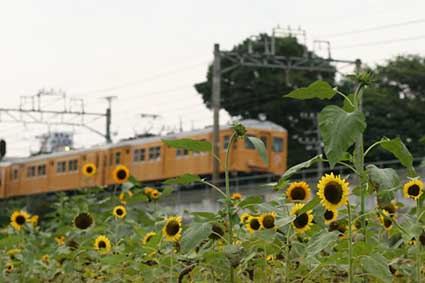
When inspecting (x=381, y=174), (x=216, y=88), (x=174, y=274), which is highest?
(x=216, y=88)

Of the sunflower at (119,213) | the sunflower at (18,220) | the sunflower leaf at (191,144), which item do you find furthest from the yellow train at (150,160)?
the sunflower leaf at (191,144)

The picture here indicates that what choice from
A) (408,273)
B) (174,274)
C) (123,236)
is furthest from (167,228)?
(123,236)

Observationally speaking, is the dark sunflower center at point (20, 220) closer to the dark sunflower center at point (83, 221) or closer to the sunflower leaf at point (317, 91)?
the dark sunflower center at point (83, 221)

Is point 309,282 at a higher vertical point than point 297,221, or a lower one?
lower

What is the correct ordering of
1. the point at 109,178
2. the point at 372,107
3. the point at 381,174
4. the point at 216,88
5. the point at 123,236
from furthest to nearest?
the point at 372,107 < the point at 109,178 < the point at 216,88 < the point at 123,236 < the point at 381,174

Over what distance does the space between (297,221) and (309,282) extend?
0.65ft

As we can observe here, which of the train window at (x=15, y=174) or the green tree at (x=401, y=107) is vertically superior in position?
the green tree at (x=401, y=107)

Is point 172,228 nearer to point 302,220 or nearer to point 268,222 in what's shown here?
point 268,222

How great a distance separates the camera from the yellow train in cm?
2380

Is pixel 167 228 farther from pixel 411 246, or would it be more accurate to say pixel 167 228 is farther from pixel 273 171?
pixel 273 171

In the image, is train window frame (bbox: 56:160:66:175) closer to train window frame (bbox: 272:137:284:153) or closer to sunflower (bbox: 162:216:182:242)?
train window frame (bbox: 272:137:284:153)

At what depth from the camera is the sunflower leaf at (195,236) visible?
98.7 inches

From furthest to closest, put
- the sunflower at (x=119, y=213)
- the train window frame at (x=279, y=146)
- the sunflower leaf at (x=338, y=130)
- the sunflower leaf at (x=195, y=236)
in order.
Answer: the train window frame at (x=279, y=146), the sunflower at (x=119, y=213), the sunflower leaf at (x=195, y=236), the sunflower leaf at (x=338, y=130)

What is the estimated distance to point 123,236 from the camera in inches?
184
